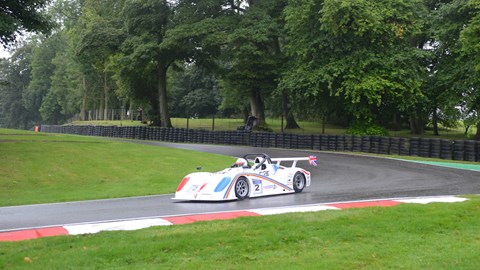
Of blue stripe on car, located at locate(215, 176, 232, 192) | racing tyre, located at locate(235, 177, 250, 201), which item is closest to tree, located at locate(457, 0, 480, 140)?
racing tyre, located at locate(235, 177, 250, 201)

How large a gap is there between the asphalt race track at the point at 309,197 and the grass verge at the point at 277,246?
279 cm

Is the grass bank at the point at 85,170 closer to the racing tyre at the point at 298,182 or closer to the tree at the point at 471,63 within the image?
the racing tyre at the point at 298,182

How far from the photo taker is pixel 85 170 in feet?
67.1

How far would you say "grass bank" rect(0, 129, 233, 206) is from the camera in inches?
642

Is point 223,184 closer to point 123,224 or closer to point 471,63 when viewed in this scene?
point 123,224

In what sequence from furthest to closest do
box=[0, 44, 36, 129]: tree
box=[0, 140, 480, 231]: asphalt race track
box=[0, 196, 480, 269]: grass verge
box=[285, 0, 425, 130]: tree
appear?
box=[0, 44, 36, 129]: tree, box=[285, 0, 425, 130]: tree, box=[0, 140, 480, 231]: asphalt race track, box=[0, 196, 480, 269]: grass verge

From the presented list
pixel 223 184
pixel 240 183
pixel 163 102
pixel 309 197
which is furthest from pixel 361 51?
pixel 223 184

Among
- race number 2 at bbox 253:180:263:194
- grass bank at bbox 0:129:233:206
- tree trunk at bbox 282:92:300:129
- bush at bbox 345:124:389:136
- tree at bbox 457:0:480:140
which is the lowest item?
grass bank at bbox 0:129:233:206

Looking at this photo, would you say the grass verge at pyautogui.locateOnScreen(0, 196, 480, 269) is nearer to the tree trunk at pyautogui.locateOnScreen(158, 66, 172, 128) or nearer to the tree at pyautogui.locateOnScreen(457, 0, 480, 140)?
the tree at pyautogui.locateOnScreen(457, 0, 480, 140)

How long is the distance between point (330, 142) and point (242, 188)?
22.1 m

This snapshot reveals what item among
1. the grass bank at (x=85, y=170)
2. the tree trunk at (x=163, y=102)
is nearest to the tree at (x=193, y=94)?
the tree trunk at (x=163, y=102)

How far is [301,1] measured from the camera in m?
41.4

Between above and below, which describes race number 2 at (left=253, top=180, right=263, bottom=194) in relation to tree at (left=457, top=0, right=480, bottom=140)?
below

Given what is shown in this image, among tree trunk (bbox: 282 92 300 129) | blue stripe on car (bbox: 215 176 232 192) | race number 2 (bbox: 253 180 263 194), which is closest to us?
blue stripe on car (bbox: 215 176 232 192)
